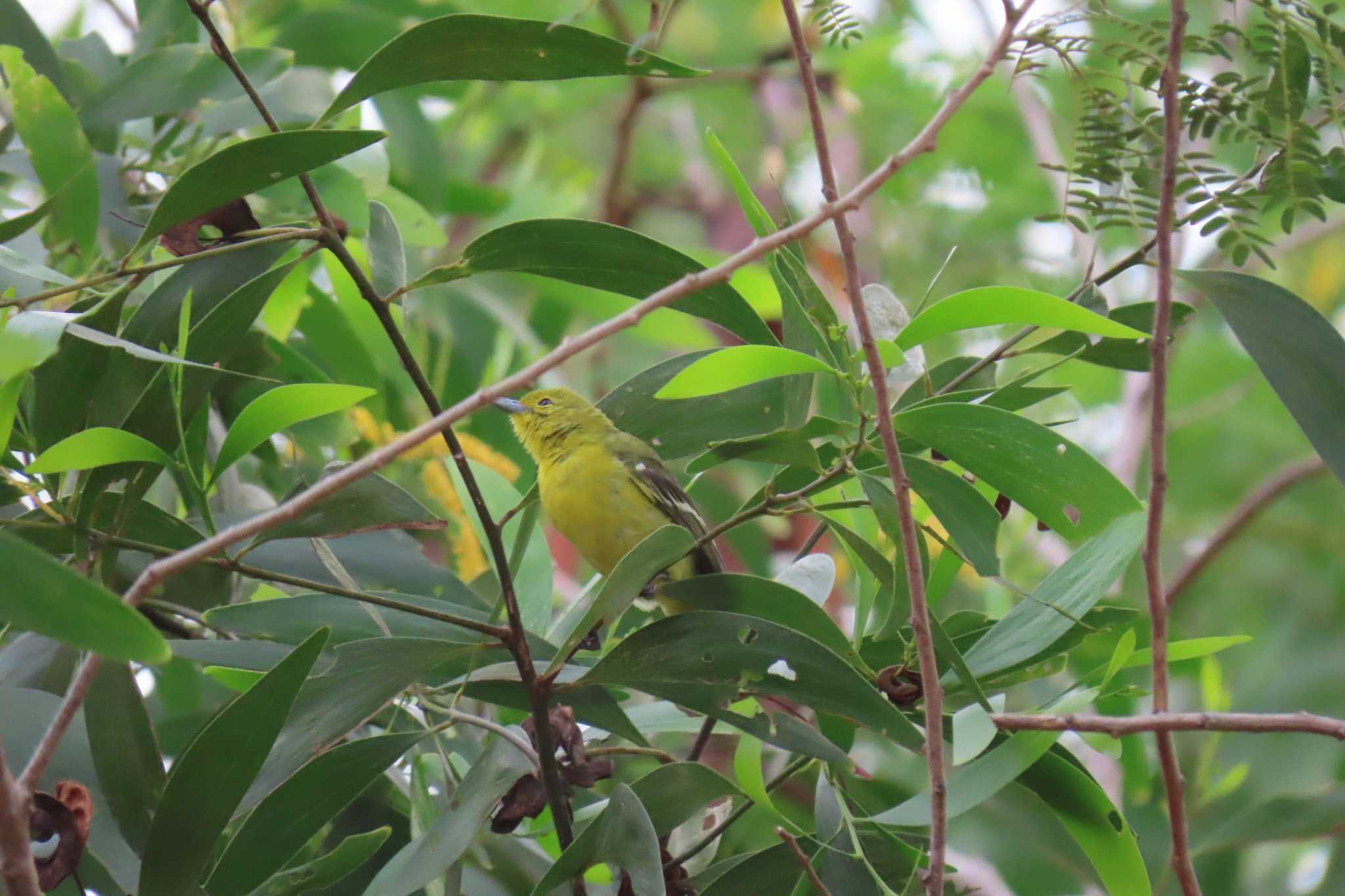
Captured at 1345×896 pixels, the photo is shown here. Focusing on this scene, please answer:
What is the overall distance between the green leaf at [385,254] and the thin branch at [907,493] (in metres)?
0.56

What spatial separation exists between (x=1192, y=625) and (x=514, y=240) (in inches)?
166

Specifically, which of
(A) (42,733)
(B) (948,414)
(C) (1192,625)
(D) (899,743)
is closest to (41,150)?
(A) (42,733)

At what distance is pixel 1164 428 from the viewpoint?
1.26 m

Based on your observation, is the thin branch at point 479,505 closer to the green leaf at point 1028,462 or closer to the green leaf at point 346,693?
the green leaf at point 346,693

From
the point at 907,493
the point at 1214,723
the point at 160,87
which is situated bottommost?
the point at 1214,723

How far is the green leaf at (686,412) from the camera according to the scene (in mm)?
1684

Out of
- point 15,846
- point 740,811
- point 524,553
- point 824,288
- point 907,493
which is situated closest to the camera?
point 15,846

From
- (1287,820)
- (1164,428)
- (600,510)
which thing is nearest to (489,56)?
(1164,428)

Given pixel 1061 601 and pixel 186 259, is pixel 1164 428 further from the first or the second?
pixel 186 259

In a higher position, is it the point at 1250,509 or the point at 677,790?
the point at 677,790

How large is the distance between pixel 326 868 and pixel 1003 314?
0.92m

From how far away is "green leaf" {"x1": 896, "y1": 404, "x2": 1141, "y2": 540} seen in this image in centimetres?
129

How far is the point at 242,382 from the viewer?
6.39 feet

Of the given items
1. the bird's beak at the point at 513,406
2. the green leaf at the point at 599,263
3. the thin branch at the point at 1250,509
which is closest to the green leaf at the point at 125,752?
the green leaf at the point at 599,263
